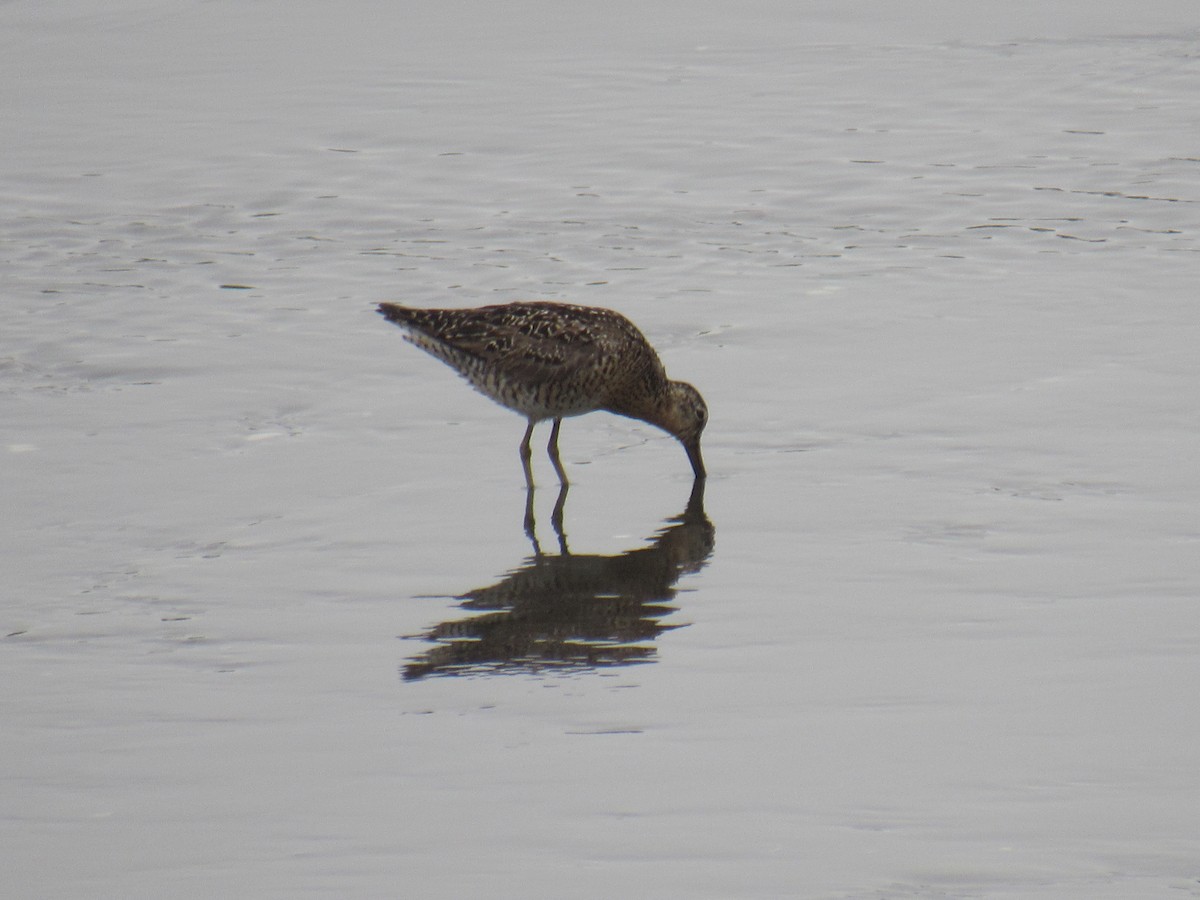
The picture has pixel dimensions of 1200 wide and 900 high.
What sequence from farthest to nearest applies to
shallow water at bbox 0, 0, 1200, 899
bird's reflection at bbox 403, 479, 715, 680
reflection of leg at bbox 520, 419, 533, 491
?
reflection of leg at bbox 520, 419, 533, 491, bird's reflection at bbox 403, 479, 715, 680, shallow water at bbox 0, 0, 1200, 899

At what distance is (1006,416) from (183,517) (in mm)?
3669

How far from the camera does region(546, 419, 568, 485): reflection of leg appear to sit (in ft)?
27.5

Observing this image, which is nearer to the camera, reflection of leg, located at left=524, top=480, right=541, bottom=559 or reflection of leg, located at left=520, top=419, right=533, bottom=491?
reflection of leg, located at left=524, top=480, right=541, bottom=559

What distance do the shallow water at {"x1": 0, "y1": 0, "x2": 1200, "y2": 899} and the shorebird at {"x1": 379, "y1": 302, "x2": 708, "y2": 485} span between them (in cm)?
27

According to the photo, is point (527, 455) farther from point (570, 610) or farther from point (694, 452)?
point (570, 610)

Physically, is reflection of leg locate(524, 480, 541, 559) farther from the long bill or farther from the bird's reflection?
the long bill

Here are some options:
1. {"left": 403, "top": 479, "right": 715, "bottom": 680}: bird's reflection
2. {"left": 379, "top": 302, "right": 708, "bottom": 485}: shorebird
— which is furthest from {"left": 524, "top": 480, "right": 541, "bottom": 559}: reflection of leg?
{"left": 379, "top": 302, "right": 708, "bottom": 485}: shorebird

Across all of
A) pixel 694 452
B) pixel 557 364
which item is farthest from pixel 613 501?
pixel 557 364

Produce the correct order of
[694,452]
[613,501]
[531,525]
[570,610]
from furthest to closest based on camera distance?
[694,452] < [613,501] < [531,525] < [570,610]

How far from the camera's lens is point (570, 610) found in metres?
6.82

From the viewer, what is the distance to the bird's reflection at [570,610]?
622 cm

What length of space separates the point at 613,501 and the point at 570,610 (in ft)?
4.77

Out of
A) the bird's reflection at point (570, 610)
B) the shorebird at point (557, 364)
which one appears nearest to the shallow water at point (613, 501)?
the bird's reflection at point (570, 610)

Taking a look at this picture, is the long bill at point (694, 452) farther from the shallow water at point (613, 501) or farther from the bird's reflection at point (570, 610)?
the bird's reflection at point (570, 610)
